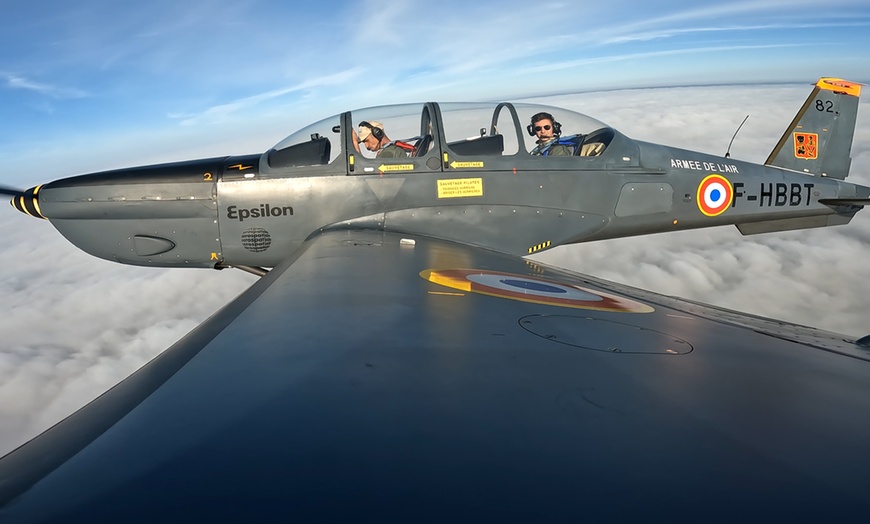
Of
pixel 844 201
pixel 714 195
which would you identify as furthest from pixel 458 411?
pixel 844 201

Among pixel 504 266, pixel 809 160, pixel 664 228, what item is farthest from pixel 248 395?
pixel 809 160

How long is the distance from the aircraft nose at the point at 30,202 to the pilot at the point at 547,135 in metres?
6.39

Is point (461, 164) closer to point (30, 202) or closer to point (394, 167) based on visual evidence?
point (394, 167)

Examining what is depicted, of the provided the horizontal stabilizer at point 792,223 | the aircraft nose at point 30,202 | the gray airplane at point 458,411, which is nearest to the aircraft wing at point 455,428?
the gray airplane at point 458,411

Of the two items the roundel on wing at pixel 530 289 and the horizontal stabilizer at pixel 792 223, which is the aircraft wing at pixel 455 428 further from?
the horizontal stabilizer at pixel 792 223

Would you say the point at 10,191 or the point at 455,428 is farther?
the point at 10,191

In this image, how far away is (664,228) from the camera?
7625mm

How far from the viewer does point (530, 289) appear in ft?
12.5

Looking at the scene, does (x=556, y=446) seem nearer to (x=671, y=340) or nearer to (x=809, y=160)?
(x=671, y=340)

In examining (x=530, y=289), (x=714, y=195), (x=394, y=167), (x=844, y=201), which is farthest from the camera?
(x=844, y=201)

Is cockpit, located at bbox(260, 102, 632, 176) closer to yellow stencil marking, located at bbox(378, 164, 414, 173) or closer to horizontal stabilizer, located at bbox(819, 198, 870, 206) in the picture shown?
yellow stencil marking, located at bbox(378, 164, 414, 173)

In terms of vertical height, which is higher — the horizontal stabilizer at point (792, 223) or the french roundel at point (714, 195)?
the french roundel at point (714, 195)

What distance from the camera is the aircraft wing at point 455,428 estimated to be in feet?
3.61

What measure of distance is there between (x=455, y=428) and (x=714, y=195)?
25.1 feet
